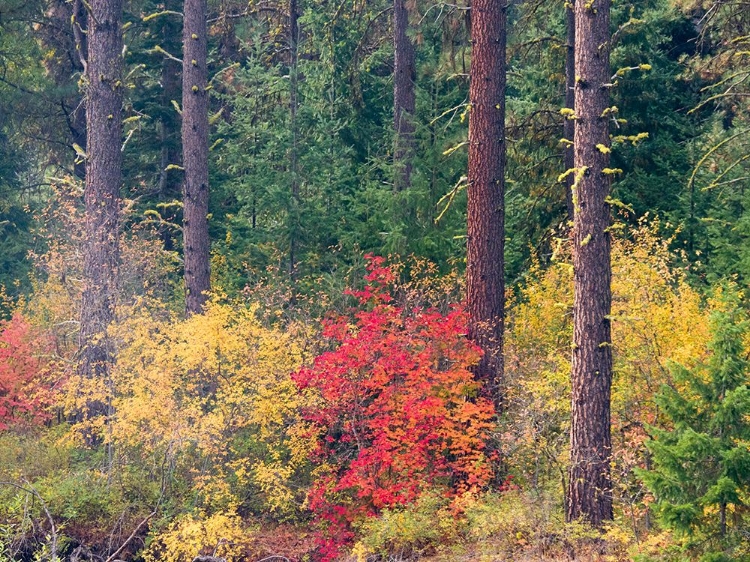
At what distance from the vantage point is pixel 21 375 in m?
15.3

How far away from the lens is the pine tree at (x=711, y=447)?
279 inches

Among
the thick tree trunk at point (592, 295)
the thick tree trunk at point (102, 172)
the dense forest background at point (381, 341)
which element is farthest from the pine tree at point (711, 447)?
the thick tree trunk at point (102, 172)

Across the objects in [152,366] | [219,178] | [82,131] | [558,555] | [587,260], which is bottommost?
[558,555]

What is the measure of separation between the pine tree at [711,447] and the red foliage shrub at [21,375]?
9.99 m

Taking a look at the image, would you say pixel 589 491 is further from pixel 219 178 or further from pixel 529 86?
pixel 219 178

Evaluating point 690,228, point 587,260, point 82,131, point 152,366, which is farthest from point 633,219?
point 82,131

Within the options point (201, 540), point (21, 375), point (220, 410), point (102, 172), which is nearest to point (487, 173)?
point (220, 410)

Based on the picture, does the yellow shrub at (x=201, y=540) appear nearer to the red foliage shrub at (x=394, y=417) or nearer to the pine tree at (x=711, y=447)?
the red foliage shrub at (x=394, y=417)

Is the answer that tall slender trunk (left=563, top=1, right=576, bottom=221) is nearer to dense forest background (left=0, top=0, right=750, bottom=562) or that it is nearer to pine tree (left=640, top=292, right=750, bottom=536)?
dense forest background (left=0, top=0, right=750, bottom=562)

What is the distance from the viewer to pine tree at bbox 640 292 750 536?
23.3ft

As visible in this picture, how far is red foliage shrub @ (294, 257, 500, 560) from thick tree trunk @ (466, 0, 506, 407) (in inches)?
18.8

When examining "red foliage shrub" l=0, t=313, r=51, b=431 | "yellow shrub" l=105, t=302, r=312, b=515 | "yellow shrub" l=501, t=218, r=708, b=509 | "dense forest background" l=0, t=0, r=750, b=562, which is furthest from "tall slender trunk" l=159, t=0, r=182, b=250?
"yellow shrub" l=501, t=218, r=708, b=509

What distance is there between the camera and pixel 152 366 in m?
12.3

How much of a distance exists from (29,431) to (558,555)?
30.6ft
